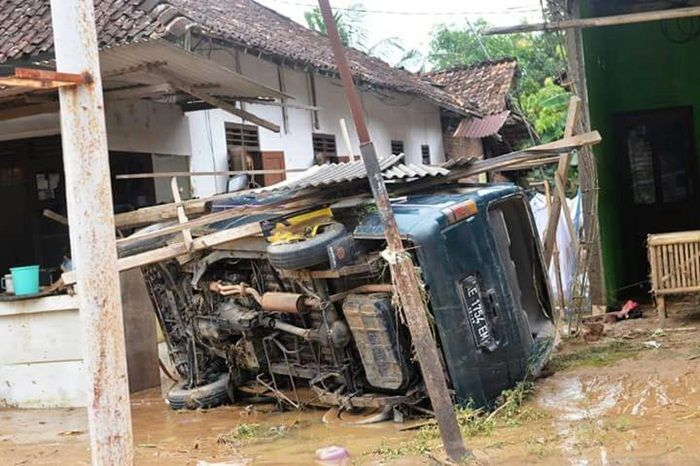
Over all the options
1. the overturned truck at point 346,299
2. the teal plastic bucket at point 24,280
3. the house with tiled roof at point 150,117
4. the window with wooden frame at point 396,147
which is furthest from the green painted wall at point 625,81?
the window with wooden frame at point 396,147

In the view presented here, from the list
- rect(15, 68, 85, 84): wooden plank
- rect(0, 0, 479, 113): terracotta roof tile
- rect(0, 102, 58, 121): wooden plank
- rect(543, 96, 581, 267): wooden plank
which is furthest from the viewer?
rect(0, 102, 58, 121): wooden plank

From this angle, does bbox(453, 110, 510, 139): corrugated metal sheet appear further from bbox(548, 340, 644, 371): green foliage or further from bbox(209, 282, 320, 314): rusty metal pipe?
bbox(209, 282, 320, 314): rusty metal pipe

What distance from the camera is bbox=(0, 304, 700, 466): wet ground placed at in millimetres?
5602

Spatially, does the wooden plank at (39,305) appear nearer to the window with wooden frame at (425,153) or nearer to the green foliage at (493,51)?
the window with wooden frame at (425,153)

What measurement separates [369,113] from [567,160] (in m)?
9.54

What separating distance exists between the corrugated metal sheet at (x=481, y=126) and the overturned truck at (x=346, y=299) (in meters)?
13.7

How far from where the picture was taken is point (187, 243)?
23.9 feet

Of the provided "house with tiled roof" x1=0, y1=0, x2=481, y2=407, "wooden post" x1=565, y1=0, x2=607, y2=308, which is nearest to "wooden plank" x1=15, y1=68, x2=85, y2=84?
"house with tiled roof" x1=0, y1=0, x2=481, y2=407

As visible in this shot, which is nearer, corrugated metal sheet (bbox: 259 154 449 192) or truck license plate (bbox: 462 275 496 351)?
truck license plate (bbox: 462 275 496 351)

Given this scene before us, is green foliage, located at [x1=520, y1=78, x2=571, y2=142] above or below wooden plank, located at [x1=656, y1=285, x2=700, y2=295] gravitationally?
above

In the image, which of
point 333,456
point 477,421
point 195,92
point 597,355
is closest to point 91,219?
point 333,456

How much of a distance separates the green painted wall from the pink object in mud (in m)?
6.85

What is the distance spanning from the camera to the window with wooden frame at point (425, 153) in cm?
2190

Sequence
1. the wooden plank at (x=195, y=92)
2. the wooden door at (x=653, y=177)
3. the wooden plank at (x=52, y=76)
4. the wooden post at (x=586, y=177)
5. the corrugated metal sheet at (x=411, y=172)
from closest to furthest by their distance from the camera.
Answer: the wooden plank at (x=52, y=76)
the corrugated metal sheet at (x=411, y=172)
the wooden plank at (x=195, y=92)
the wooden post at (x=586, y=177)
the wooden door at (x=653, y=177)
